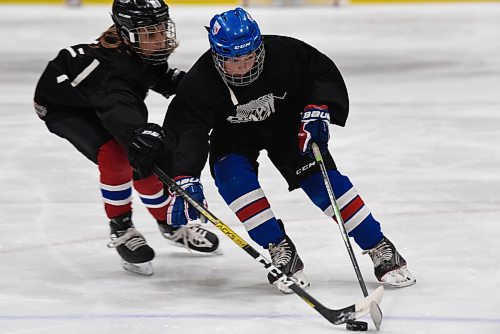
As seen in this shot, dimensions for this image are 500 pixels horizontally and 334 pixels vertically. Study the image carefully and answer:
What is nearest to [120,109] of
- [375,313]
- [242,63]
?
[242,63]

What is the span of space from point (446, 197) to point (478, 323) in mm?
1500

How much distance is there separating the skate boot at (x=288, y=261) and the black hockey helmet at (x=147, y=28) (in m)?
0.65

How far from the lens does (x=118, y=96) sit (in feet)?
10.4

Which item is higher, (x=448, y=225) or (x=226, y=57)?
(x=226, y=57)

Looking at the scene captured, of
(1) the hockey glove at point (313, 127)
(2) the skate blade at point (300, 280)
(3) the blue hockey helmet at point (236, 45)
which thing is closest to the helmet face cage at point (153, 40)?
(3) the blue hockey helmet at point (236, 45)

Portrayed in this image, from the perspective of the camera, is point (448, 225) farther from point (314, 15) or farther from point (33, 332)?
point (314, 15)

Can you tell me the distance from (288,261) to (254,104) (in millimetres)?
449

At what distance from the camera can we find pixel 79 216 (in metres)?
3.97

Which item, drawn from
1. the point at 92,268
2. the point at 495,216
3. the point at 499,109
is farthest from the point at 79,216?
the point at 499,109

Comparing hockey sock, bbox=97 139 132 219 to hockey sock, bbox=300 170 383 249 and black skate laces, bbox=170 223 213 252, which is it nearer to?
black skate laces, bbox=170 223 213 252

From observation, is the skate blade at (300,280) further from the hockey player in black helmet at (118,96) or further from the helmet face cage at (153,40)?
the helmet face cage at (153,40)

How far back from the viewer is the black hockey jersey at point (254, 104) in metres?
3.03

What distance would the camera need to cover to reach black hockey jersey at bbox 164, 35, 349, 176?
3029 mm

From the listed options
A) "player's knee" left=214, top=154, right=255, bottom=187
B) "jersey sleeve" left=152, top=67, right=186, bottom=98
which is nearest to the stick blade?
"player's knee" left=214, top=154, right=255, bottom=187
